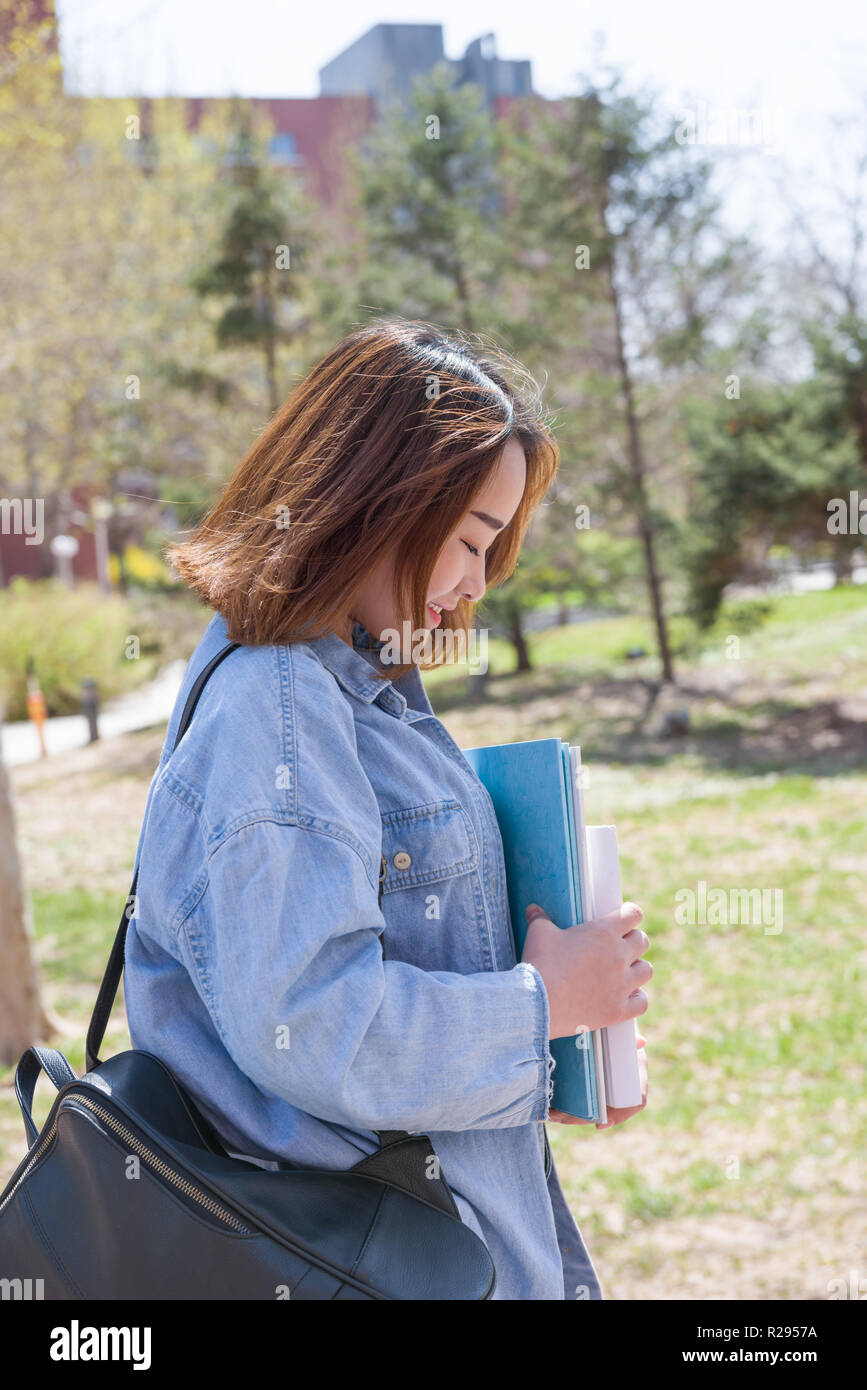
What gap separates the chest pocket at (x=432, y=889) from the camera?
4.27 feet

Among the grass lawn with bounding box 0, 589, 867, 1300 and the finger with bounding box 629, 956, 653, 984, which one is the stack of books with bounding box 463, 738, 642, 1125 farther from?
the grass lawn with bounding box 0, 589, 867, 1300

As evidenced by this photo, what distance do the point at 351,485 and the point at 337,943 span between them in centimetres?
49

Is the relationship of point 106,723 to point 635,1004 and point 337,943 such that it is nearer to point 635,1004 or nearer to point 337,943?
point 635,1004

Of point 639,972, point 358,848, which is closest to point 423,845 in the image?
point 358,848

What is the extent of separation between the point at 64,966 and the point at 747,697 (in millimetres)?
8386

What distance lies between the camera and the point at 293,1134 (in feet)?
3.92

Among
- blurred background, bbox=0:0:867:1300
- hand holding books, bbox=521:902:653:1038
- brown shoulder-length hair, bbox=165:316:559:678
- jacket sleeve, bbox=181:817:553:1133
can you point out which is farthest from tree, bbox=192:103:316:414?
jacket sleeve, bbox=181:817:553:1133

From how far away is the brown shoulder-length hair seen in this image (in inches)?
49.8

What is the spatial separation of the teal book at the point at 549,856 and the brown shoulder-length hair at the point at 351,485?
208 millimetres

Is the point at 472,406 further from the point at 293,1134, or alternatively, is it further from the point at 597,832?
the point at 293,1134

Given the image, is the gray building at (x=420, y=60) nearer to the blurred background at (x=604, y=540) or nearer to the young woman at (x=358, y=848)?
the blurred background at (x=604, y=540)
